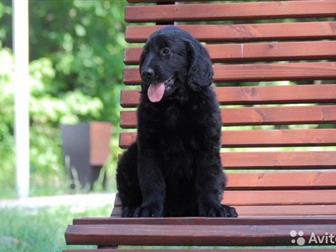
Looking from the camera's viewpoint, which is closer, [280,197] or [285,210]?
[285,210]

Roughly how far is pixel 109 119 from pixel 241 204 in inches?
453

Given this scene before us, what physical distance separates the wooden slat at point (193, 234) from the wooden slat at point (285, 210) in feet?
3.17

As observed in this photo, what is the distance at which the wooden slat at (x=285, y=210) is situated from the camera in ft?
14.2

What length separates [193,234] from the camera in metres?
3.21

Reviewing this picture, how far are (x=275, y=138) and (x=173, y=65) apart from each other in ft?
3.30

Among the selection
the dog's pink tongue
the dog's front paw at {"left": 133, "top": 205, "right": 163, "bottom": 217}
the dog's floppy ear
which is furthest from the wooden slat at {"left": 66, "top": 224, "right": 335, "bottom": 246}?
the dog's floppy ear

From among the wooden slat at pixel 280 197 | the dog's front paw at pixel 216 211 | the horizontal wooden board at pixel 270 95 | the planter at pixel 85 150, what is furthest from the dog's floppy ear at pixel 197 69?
the planter at pixel 85 150

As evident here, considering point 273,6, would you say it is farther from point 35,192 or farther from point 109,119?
point 109,119

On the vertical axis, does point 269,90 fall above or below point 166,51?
below

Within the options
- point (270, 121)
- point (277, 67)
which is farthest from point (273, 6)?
point (270, 121)

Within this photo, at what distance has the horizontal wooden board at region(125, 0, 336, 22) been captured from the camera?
4.76m

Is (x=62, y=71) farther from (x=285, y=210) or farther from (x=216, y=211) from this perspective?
(x=216, y=211)

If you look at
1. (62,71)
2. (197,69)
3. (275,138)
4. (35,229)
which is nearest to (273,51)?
(275,138)

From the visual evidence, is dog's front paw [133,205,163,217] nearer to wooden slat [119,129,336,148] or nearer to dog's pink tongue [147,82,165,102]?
dog's pink tongue [147,82,165,102]
